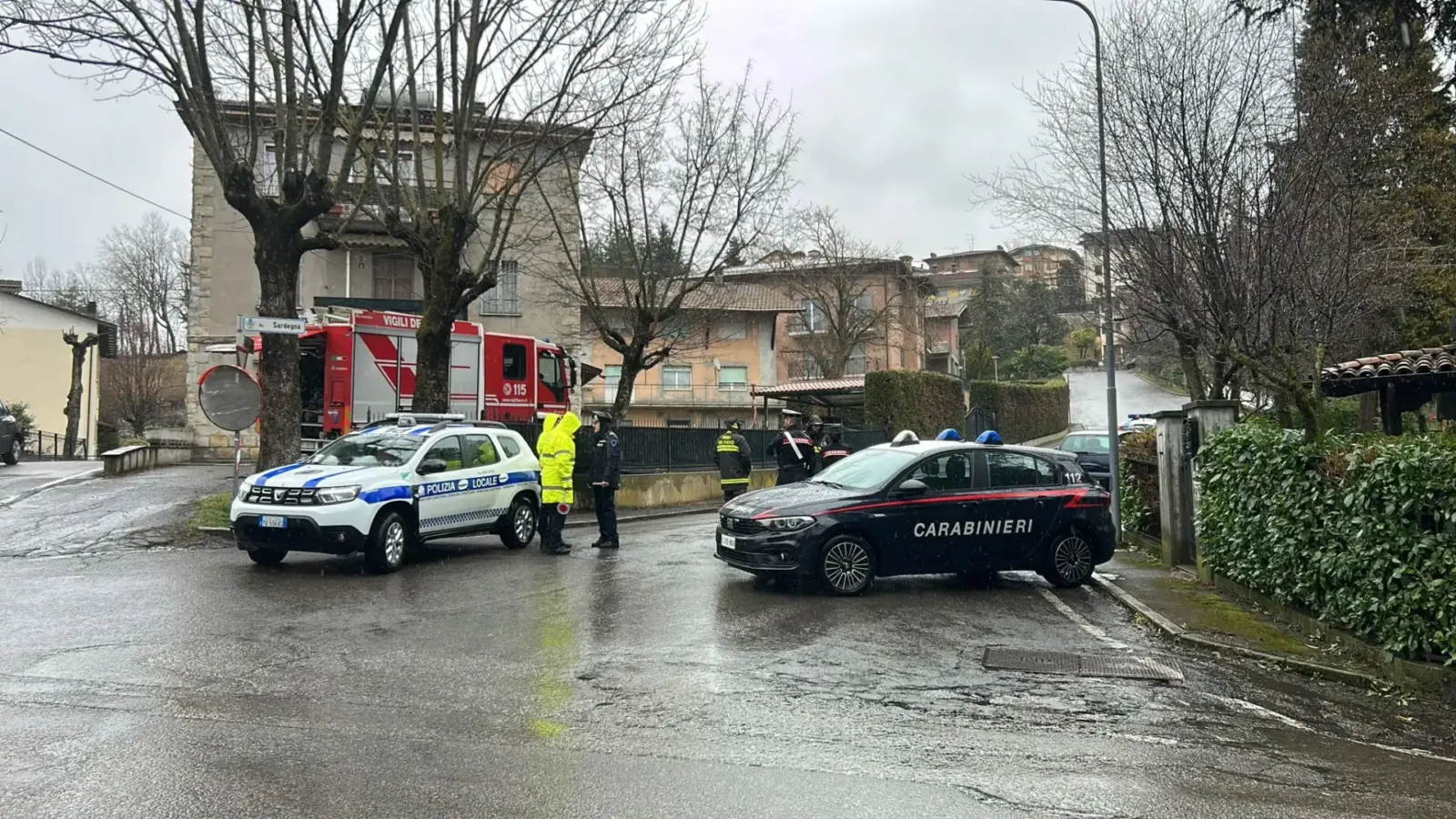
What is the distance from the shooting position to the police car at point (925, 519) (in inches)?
394

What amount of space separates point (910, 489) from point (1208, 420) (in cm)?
406

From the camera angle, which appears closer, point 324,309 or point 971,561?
point 971,561

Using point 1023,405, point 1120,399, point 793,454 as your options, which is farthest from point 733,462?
point 1120,399

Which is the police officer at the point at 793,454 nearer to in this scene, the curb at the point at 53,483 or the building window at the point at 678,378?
the curb at the point at 53,483

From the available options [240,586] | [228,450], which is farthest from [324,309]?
[228,450]

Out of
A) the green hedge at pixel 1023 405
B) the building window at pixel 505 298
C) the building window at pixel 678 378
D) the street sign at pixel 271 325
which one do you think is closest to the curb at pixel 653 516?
the street sign at pixel 271 325

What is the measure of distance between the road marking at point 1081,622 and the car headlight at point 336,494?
7.24 m

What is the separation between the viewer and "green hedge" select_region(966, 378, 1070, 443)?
41062 mm

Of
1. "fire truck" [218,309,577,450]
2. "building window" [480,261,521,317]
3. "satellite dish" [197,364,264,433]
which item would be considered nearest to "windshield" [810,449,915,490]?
"satellite dish" [197,364,264,433]

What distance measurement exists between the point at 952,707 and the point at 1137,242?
8.22 meters

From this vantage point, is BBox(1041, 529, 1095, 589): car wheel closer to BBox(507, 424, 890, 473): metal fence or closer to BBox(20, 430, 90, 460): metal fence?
BBox(507, 424, 890, 473): metal fence

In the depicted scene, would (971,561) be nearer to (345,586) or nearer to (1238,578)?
(1238,578)

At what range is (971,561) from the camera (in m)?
10.7

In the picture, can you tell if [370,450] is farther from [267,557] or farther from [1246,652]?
[1246,652]
